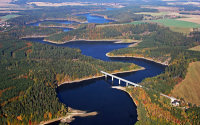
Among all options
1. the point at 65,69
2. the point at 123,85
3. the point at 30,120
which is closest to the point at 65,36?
the point at 65,69

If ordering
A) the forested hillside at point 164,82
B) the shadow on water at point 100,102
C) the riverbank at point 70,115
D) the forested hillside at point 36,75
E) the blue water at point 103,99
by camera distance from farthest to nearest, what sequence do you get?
the forested hillside at point 36,75
the blue water at point 103,99
the shadow on water at point 100,102
the riverbank at point 70,115
the forested hillside at point 164,82

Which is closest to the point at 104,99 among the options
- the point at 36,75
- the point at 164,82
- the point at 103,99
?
the point at 103,99

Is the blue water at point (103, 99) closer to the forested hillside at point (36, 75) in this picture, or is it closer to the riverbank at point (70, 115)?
the riverbank at point (70, 115)

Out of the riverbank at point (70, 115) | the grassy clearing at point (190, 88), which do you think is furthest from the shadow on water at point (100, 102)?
the grassy clearing at point (190, 88)

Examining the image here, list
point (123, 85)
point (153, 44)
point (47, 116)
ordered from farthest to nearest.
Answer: point (153, 44)
point (123, 85)
point (47, 116)

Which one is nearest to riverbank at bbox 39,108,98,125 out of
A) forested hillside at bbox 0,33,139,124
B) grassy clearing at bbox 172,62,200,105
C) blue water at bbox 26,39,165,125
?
forested hillside at bbox 0,33,139,124

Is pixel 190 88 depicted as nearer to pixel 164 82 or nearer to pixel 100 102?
pixel 164 82

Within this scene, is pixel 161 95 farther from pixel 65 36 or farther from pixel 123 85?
pixel 65 36
